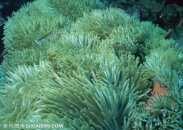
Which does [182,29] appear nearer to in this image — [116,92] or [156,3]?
[156,3]

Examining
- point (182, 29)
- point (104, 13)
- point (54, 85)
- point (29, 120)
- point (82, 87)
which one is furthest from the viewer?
point (182, 29)

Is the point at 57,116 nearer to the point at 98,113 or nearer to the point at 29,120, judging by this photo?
the point at 29,120

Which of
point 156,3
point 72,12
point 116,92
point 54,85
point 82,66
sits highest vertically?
point 156,3

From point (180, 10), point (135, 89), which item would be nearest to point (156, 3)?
point (180, 10)

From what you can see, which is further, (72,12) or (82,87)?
(72,12)

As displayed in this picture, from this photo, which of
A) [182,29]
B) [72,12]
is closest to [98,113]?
[72,12]

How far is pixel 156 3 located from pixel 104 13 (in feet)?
11.1

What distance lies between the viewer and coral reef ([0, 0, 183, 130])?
2.17 meters

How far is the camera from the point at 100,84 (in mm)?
2330

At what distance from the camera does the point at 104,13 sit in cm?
378

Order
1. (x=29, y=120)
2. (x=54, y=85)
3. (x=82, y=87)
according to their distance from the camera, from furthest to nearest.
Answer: (x=54, y=85), (x=82, y=87), (x=29, y=120)

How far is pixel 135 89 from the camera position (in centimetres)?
246

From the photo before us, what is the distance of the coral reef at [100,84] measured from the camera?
7.11ft

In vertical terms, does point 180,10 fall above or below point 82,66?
above
